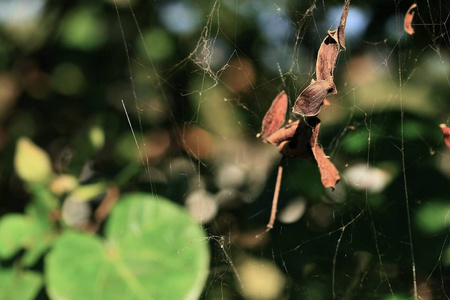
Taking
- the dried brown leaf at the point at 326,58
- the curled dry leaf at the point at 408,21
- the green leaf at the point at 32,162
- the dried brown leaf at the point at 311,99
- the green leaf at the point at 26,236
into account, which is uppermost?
the dried brown leaf at the point at 326,58

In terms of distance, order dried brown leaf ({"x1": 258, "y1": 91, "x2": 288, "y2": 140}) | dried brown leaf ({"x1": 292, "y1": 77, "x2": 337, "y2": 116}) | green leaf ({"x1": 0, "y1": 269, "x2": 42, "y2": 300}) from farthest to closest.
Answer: green leaf ({"x1": 0, "y1": 269, "x2": 42, "y2": 300}), dried brown leaf ({"x1": 258, "y1": 91, "x2": 288, "y2": 140}), dried brown leaf ({"x1": 292, "y1": 77, "x2": 337, "y2": 116})

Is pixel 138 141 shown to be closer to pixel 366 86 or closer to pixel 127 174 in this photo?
pixel 127 174

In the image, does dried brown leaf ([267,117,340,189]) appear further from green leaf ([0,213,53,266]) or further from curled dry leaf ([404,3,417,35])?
green leaf ([0,213,53,266])

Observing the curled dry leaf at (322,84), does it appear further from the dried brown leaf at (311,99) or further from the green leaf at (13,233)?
the green leaf at (13,233)

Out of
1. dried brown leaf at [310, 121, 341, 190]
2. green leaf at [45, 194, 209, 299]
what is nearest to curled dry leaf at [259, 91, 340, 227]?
dried brown leaf at [310, 121, 341, 190]

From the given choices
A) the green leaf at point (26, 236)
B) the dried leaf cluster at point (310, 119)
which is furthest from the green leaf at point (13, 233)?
the dried leaf cluster at point (310, 119)

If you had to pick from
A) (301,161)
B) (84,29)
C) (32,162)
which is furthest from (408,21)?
(32,162)
